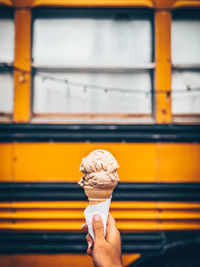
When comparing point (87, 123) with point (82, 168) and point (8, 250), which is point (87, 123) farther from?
point (8, 250)

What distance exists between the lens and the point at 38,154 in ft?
7.75

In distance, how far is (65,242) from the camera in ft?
7.50

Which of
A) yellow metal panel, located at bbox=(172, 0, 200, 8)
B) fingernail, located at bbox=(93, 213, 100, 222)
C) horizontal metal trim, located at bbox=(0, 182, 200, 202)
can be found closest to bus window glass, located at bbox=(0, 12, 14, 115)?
horizontal metal trim, located at bbox=(0, 182, 200, 202)

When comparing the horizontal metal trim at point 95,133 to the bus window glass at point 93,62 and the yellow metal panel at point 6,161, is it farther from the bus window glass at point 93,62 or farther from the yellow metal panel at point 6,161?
the bus window glass at point 93,62

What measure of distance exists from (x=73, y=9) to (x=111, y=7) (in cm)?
38

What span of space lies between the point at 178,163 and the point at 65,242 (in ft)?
4.20

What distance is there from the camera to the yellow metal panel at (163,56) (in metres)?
2.45

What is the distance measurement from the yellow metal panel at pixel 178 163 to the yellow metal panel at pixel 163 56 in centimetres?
34

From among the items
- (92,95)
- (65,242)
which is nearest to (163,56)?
(92,95)

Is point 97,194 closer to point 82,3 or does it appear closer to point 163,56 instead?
point 163,56

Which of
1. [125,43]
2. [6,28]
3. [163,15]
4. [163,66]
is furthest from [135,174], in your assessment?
[6,28]

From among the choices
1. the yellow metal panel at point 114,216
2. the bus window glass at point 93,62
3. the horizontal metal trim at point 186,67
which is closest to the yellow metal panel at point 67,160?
the yellow metal panel at point 114,216

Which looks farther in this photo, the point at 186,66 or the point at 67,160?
the point at 186,66

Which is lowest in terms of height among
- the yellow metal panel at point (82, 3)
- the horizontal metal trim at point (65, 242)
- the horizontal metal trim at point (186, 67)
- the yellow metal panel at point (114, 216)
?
the horizontal metal trim at point (65, 242)
